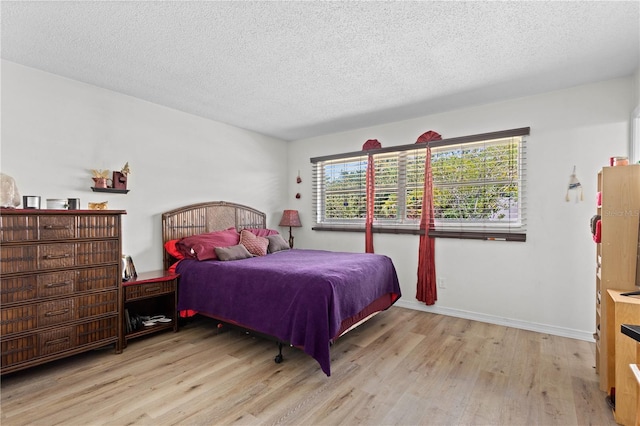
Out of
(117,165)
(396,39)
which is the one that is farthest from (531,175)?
(117,165)

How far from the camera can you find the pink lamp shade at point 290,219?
4.97m

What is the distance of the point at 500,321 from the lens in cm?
348

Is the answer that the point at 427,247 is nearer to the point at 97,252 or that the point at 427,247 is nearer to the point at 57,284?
the point at 97,252

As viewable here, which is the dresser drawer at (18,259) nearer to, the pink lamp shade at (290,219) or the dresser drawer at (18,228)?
the dresser drawer at (18,228)

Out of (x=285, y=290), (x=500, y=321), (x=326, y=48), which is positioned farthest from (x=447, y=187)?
(x=285, y=290)

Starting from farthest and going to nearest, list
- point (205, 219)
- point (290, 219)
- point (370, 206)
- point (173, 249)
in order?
point (290, 219)
point (370, 206)
point (205, 219)
point (173, 249)

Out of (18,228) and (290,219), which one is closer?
(18,228)

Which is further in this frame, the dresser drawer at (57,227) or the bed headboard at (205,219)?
the bed headboard at (205,219)

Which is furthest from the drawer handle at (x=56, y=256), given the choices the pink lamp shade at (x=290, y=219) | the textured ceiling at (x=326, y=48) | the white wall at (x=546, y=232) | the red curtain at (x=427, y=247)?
the white wall at (x=546, y=232)

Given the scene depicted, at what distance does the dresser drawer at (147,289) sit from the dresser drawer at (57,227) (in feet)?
2.21

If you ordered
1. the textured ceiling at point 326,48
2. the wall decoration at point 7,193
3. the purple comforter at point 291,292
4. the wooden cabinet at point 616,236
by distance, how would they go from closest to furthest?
1. the textured ceiling at point 326,48
2. the wooden cabinet at point 616,236
3. the wall decoration at point 7,193
4. the purple comforter at point 291,292

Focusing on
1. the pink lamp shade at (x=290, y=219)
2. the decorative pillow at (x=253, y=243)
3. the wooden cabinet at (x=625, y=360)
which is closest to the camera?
the wooden cabinet at (x=625, y=360)

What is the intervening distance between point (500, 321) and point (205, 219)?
365 centimetres

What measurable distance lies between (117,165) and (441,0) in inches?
127
